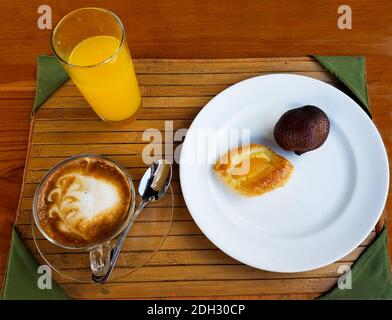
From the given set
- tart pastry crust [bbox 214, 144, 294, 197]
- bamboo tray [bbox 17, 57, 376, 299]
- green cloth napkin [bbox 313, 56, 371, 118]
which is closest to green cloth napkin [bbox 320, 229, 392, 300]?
bamboo tray [bbox 17, 57, 376, 299]

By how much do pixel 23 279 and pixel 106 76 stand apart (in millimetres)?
466

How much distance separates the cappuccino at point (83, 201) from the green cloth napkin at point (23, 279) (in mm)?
84

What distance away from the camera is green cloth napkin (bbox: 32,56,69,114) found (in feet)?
3.50

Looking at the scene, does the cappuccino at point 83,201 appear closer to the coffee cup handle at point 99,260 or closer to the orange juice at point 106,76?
the coffee cup handle at point 99,260

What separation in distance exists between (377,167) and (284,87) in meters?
0.28

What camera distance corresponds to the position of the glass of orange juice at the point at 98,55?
89 centimetres

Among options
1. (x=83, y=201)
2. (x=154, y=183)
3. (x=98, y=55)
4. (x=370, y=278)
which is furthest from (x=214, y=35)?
(x=370, y=278)

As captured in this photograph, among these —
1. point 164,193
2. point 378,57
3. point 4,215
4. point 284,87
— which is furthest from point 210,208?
point 378,57

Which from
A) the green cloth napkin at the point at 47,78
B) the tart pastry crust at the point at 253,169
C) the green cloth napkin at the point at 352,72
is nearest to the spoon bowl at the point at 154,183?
the tart pastry crust at the point at 253,169

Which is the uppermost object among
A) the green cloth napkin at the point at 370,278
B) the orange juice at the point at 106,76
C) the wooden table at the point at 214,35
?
the wooden table at the point at 214,35

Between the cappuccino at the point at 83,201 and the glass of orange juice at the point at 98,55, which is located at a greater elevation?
the glass of orange juice at the point at 98,55

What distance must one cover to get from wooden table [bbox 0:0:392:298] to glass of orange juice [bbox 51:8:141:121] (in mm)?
203

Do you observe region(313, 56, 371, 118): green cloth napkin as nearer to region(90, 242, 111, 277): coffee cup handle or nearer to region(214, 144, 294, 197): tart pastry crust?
region(214, 144, 294, 197): tart pastry crust
